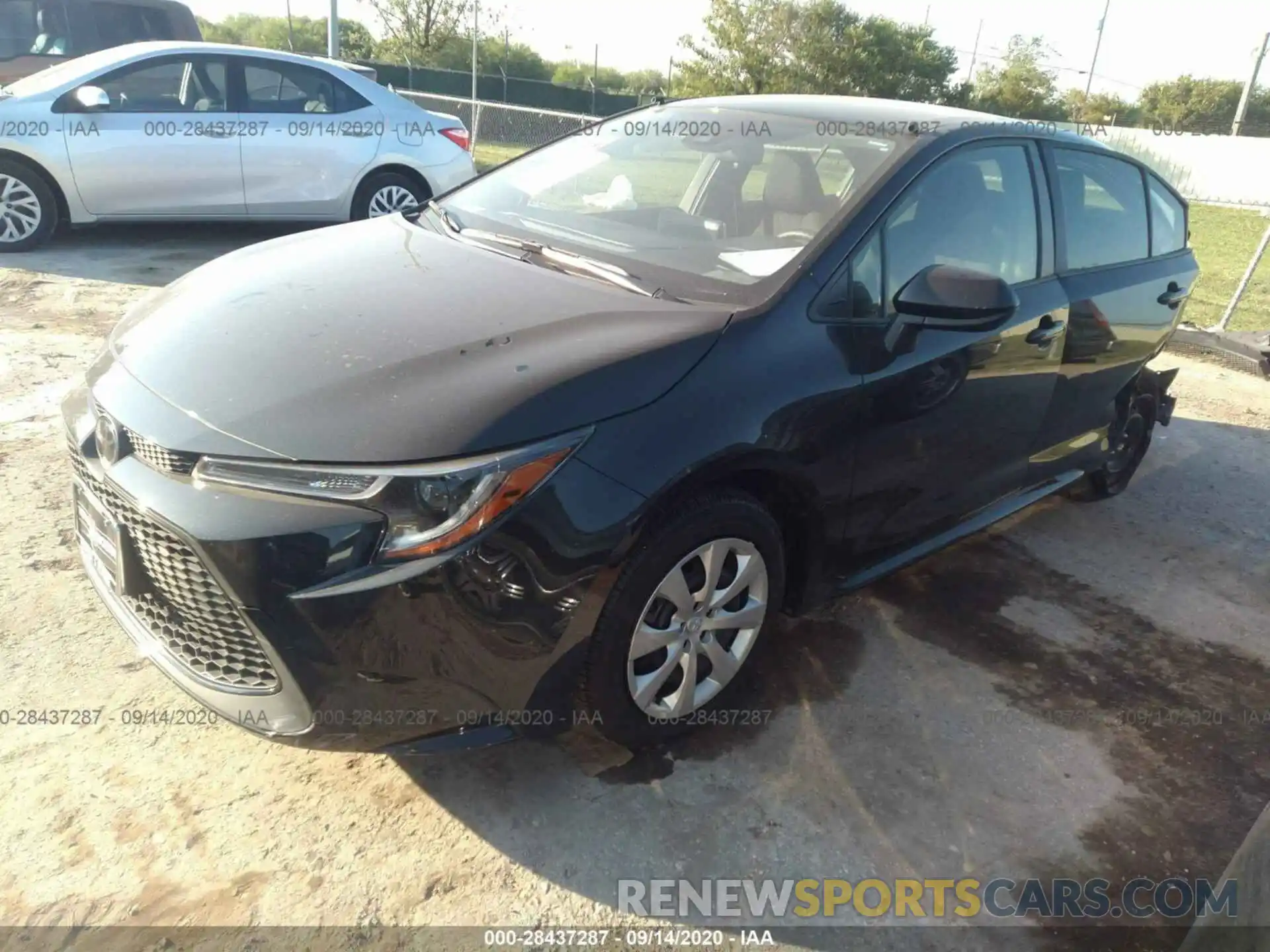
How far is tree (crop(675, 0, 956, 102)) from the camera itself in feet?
105

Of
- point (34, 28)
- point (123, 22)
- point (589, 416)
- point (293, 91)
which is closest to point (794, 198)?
point (589, 416)

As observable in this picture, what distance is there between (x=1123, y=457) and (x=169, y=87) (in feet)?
23.4

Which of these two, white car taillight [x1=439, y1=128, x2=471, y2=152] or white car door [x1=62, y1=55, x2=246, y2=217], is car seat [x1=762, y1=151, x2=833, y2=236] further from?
white car taillight [x1=439, y1=128, x2=471, y2=152]

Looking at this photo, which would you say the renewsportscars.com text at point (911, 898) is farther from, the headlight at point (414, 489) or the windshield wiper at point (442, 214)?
the windshield wiper at point (442, 214)

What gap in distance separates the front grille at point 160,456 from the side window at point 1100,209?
3127 mm

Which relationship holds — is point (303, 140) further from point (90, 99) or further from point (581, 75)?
point (581, 75)

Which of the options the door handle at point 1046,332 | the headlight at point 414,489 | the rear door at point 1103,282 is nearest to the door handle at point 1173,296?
the rear door at point 1103,282

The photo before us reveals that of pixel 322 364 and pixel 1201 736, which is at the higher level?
pixel 322 364

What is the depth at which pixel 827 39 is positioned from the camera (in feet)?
106

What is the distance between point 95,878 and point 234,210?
6.40 metres

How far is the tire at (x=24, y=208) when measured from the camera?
670cm

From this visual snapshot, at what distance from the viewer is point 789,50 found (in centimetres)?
3238

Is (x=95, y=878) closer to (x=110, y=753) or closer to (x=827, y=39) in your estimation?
(x=110, y=753)

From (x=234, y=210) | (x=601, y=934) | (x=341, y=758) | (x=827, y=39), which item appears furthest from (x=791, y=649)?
(x=827, y=39)
